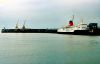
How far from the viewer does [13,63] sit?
2642cm

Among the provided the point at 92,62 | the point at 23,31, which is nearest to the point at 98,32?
the point at 23,31

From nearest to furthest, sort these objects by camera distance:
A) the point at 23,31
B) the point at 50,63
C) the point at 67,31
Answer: the point at 50,63 < the point at 67,31 < the point at 23,31

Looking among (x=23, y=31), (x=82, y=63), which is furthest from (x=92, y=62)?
(x=23, y=31)

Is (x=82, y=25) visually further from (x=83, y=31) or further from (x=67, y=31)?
(x=67, y=31)

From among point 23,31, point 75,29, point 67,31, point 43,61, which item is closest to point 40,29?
point 23,31

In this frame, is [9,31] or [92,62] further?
[9,31]

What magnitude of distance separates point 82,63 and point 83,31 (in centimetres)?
7921

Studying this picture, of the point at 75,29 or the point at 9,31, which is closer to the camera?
the point at 75,29

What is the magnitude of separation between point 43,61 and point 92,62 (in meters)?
4.67

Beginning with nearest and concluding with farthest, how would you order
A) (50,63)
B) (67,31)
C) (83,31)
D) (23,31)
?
(50,63) → (83,31) → (67,31) → (23,31)

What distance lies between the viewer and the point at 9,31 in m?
173

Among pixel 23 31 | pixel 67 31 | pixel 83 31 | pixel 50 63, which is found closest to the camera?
pixel 50 63

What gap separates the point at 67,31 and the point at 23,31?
175 feet

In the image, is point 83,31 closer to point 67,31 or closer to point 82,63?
point 67,31
